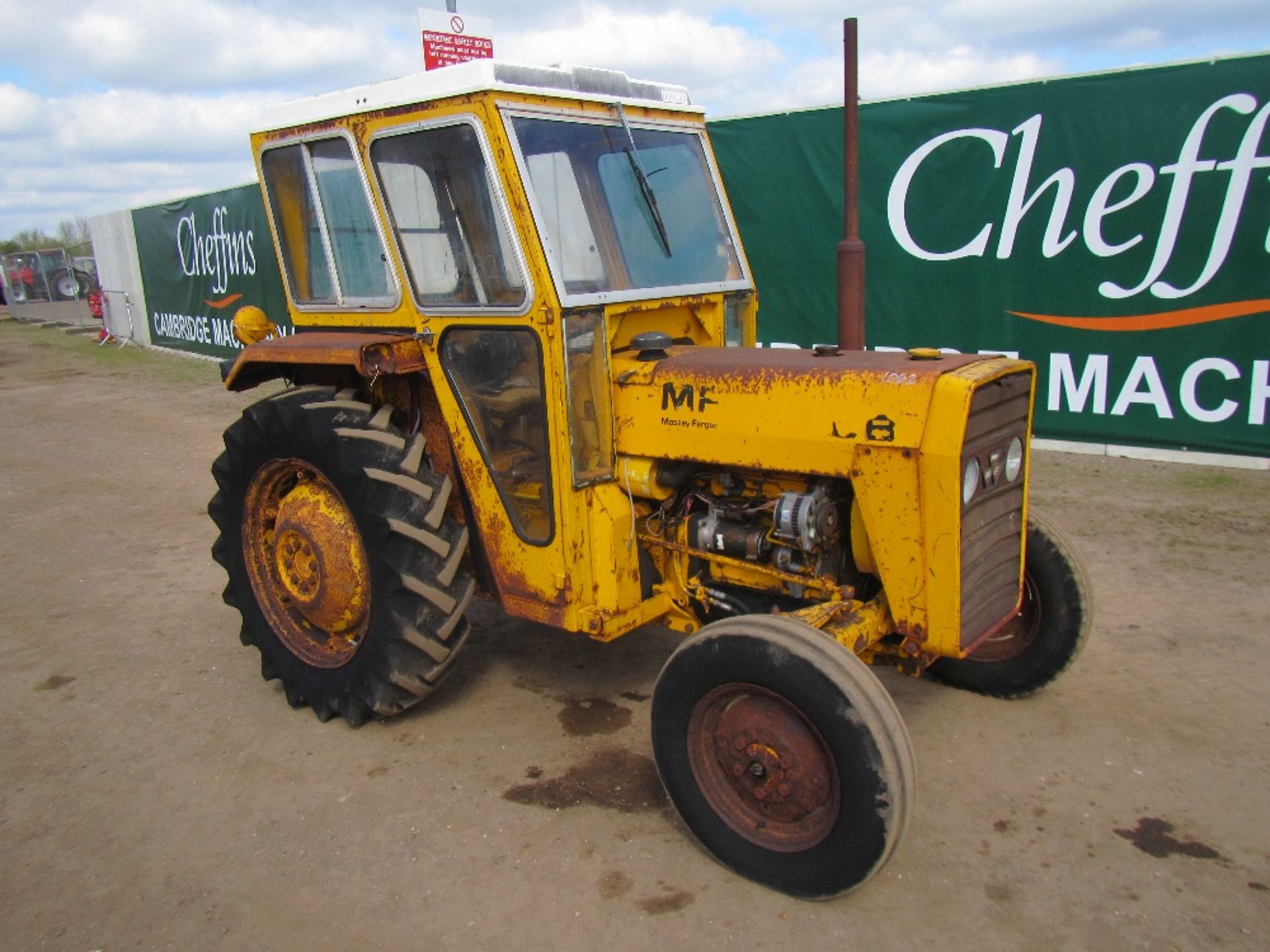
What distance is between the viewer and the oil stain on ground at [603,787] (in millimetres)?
3270

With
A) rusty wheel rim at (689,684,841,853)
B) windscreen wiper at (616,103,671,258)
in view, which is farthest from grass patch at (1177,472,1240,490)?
rusty wheel rim at (689,684,841,853)

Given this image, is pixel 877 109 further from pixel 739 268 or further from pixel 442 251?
pixel 442 251

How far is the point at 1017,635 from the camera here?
12.4 ft

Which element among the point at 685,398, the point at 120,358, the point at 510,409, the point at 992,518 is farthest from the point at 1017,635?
the point at 120,358

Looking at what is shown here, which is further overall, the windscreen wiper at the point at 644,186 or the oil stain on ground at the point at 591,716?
the oil stain on ground at the point at 591,716

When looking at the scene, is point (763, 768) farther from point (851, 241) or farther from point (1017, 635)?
point (851, 241)

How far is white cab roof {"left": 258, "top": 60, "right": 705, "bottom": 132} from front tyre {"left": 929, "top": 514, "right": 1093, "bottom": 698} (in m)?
2.25

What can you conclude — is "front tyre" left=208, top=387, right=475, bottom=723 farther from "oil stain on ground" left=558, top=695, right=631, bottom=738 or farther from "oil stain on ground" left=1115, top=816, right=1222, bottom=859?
"oil stain on ground" left=1115, top=816, right=1222, bottom=859

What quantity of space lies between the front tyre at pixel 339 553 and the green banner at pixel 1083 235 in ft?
17.0

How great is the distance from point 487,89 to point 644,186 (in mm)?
744

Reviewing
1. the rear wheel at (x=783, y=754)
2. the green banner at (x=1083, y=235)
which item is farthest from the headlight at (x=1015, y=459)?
the green banner at (x=1083, y=235)

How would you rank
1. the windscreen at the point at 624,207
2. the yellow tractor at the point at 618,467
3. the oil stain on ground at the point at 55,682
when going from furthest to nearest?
1. the oil stain on ground at the point at 55,682
2. the windscreen at the point at 624,207
3. the yellow tractor at the point at 618,467

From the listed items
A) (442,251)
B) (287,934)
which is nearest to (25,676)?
(287,934)

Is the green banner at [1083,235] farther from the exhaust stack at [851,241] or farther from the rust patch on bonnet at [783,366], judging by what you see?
the rust patch on bonnet at [783,366]
